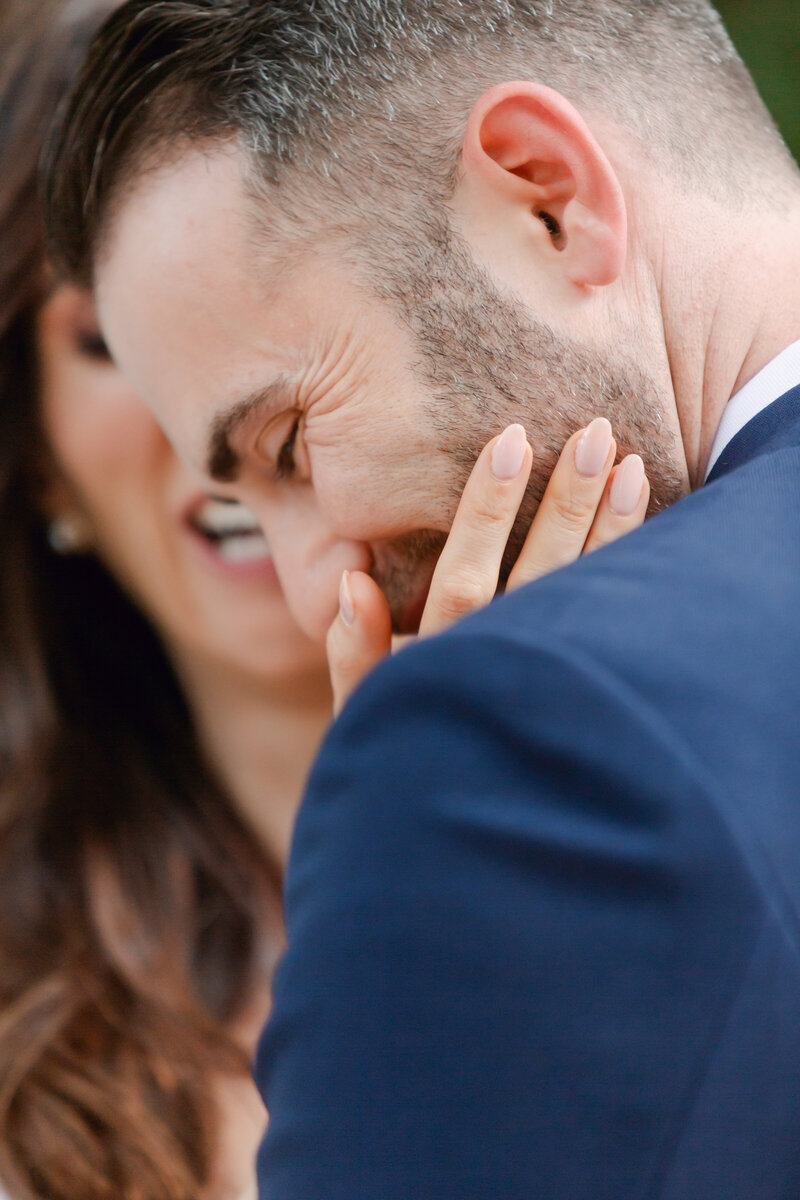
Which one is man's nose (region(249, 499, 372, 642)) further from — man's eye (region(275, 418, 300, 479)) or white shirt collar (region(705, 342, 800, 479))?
white shirt collar (region(705, 342, 800, 479))

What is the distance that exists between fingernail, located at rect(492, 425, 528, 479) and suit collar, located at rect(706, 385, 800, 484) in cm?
19

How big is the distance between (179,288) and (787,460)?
0.67 metres

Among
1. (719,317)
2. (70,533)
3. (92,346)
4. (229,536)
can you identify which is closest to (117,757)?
(70,533)

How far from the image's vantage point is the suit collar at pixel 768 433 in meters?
0.98

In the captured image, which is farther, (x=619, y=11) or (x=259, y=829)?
(x=259, y=829)

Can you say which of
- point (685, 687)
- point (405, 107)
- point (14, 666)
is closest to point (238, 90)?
point (405, 107)

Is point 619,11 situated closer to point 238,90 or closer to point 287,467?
point 238,90

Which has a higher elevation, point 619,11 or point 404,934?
point 619,11

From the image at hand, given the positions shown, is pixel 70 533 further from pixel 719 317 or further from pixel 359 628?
pixel 719 317

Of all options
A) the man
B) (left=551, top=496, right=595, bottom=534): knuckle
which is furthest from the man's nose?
(left=551, top=496, right=595, bottom=534): knuckle

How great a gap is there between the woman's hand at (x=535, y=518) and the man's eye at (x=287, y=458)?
251 mm

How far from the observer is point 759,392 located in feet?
3.62

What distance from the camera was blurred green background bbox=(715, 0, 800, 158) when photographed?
106 inches

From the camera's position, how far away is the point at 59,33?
2.05 meters
